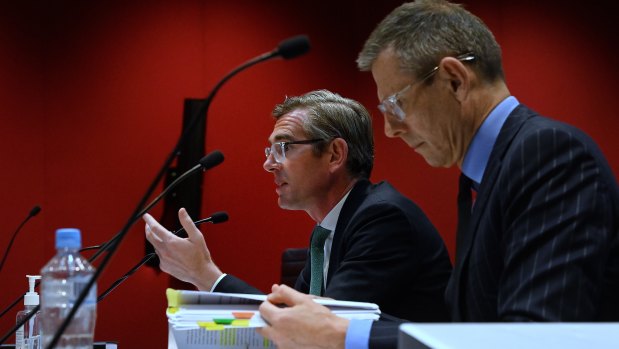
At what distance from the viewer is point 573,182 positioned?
4.07 ft

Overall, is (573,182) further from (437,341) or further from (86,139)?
(86,139)

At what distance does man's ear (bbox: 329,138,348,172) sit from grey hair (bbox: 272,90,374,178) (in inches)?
0.6

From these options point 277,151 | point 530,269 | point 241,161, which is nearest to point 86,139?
point 241,161

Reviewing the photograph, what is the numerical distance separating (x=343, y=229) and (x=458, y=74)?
768 millimetres

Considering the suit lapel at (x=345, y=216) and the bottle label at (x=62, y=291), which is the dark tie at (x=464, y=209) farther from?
the bottle label at (x=62, y=291)

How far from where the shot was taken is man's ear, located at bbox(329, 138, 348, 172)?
7.98 feet

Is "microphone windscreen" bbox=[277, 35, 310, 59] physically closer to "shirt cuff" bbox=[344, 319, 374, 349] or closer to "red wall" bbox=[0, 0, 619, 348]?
"shirt cuff" bbox=[344, 319, 374, 349]

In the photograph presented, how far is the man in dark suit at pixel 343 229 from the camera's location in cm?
200

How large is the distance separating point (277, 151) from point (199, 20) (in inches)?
86.8

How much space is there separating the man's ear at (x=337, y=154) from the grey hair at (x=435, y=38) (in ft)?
2.69

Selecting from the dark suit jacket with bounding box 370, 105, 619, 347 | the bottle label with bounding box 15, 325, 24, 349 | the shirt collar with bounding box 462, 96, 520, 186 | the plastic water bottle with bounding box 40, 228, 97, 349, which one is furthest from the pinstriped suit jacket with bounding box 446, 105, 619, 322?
the bottle label with bounding box 15, 325, 24, 349

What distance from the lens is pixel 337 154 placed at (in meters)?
2.44

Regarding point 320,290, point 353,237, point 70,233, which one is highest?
point 70,233

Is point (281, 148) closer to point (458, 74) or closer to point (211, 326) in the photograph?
point (458, 74)
